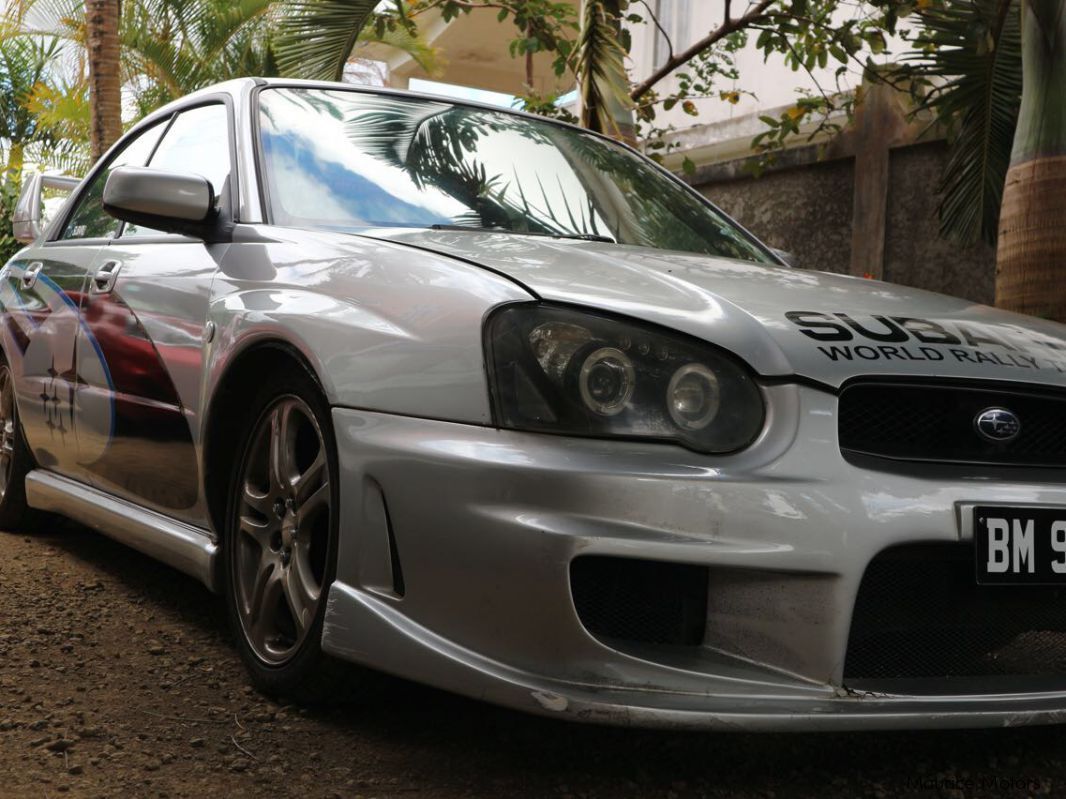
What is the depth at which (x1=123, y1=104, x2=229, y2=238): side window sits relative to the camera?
3410 mm

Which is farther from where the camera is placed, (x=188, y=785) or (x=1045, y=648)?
(x=1045, y=648)

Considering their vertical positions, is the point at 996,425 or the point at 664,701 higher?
the point at 996,425

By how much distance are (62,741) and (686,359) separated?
1.42 m

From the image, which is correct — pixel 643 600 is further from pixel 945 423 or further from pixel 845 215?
pixel 845 215

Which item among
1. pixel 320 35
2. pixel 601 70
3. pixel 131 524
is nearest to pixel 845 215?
pixel 601 70

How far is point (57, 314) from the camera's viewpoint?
13.3 ft

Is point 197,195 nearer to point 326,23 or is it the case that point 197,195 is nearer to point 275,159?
point 275,159

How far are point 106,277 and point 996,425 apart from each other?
253 centimetres

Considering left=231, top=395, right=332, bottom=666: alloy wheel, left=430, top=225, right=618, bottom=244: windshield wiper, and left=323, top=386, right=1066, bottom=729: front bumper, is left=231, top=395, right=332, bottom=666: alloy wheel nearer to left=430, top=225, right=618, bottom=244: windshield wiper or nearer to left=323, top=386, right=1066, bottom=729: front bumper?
left=323, top=386, right=1066, bottom=729: front bumper

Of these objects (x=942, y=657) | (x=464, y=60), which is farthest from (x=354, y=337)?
(x=464, y=60)

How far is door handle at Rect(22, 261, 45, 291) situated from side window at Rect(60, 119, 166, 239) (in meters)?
0.15

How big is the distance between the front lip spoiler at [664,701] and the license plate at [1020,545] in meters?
0.22

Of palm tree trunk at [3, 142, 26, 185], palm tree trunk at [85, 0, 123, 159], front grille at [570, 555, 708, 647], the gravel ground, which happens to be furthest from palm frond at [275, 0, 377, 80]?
palm tree trunk at [3, 142, 26, 185]

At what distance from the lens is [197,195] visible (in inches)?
121
